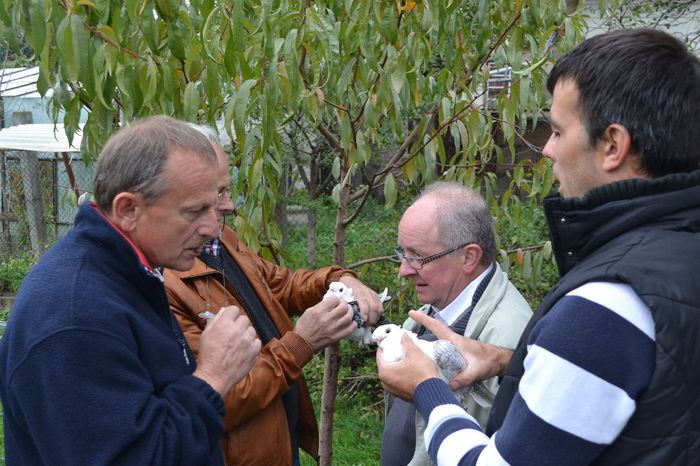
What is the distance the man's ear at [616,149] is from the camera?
62.7 inches

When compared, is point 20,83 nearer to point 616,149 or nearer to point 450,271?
point 450,271

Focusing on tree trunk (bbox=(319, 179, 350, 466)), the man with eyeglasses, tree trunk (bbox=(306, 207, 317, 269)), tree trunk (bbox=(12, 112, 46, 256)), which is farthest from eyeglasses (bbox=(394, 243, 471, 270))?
tree trunk (bbox=(12, 112, 46, 256))

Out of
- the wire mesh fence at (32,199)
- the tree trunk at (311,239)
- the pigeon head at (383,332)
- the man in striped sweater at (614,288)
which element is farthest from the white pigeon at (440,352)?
the wire mesh fence at (32,199)

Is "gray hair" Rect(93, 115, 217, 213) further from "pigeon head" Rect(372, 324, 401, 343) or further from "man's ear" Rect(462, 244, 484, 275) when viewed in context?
"man's ear" Rect(462, 244, 484, 275)

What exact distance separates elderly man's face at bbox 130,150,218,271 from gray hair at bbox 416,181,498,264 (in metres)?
1.00

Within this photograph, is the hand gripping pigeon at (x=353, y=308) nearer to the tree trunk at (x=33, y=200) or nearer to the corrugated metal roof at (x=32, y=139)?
the corrugated metal roof at (x=32, y=139)

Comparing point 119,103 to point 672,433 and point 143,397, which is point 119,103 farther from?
point 672,433

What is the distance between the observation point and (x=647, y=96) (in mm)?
1580

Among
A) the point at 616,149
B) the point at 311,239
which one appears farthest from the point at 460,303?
the point at 311,239

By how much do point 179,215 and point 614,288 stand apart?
116cm

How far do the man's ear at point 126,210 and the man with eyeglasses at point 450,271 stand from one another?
45.8 inches

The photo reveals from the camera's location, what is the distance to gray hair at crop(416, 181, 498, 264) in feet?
9.29

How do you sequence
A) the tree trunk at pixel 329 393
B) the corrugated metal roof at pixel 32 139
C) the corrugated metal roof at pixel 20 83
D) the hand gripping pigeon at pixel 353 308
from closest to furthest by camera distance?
the hand gripping pigeon at pixel 353 308
the tree trunk at pixel 329 393
the corrugated metal roof at pixel 32 139
the corrugated metal roof at pixel 20 83

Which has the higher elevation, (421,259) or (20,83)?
(20,83)
